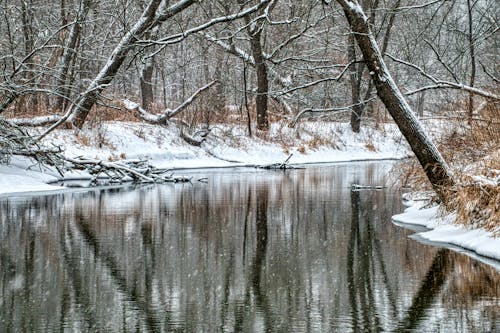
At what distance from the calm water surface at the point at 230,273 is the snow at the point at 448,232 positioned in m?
0.32

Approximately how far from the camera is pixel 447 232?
1081 centimetres

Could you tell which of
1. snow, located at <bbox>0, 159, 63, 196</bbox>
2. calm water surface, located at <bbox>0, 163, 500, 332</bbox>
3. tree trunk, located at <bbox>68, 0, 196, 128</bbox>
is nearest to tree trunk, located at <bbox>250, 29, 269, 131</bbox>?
tree trunk, located at <bbox>68, 0, 196, 128</bbox>

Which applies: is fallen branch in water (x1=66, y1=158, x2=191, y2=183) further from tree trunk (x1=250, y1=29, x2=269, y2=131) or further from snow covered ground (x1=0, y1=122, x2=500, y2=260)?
tree trunk (x1=250, y1=29, x2=269, y2=131)

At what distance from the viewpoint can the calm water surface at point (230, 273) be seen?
20.4 feet

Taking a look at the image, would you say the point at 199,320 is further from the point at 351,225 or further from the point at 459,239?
the point at 351,225

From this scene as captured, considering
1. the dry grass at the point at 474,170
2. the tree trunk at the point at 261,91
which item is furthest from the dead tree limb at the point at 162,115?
the dry grass at the point at 474,170

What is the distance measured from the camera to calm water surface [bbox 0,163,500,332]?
620 centimetres

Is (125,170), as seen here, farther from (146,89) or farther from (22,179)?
(146,89)

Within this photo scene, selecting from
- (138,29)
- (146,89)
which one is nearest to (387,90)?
(138,29)

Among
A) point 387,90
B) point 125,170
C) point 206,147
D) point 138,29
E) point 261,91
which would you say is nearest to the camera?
point 387,90

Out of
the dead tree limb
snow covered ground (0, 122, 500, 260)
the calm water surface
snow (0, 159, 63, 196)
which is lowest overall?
the calm water surface

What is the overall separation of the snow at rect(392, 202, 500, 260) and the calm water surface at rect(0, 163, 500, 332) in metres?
0.32

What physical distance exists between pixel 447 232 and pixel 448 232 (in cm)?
2

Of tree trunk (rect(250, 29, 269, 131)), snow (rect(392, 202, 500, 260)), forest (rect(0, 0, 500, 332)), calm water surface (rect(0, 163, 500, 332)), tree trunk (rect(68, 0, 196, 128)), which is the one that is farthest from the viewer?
tree trunk (rect(250, 29, 269, 131))
